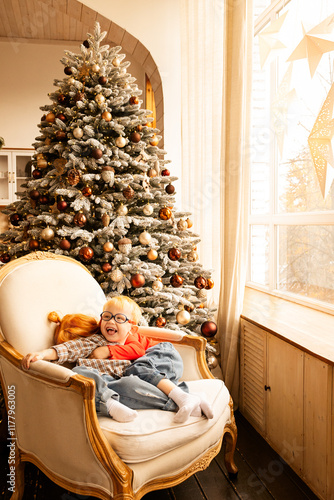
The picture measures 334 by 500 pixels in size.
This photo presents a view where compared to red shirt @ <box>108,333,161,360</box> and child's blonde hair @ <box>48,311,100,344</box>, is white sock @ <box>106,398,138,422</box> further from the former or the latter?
child's blonde hair @ <box>48,311,100,344</box>

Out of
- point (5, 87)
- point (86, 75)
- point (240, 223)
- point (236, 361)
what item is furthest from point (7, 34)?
point (236, 361)

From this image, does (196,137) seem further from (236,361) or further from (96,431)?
(96,431)

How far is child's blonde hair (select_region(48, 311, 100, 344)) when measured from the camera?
1974mm

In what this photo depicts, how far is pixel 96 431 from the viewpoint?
1508 mm

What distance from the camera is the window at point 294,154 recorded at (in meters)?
2.33

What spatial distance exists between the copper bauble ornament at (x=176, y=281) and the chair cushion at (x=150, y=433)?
0.89m

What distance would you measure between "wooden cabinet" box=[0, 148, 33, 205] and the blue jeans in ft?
13.5

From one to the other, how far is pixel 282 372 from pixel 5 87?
4.98 m

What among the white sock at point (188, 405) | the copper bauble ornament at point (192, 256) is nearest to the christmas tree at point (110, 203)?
the copper bauble ornament at point (192, 256)

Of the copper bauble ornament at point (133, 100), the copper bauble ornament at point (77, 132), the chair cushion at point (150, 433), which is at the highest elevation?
the copper bauble ornament at point (133, 100)

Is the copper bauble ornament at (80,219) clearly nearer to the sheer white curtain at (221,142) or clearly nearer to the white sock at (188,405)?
the sheer white curtain at (221,142)

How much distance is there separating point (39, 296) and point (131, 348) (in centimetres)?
48

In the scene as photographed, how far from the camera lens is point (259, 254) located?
360 cm

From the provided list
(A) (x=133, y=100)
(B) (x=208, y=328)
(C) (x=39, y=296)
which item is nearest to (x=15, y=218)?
(C) (x=39, y=296)
